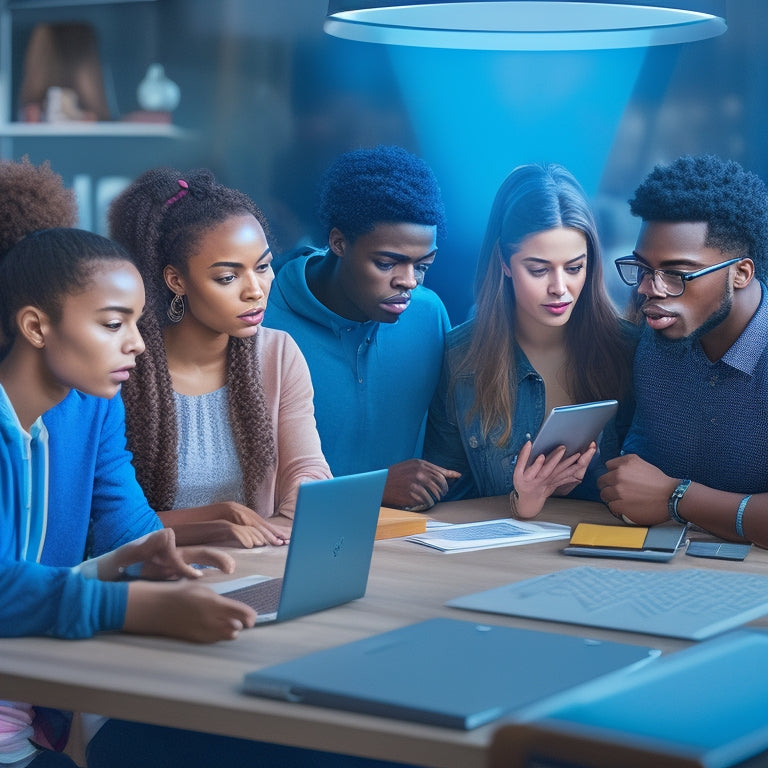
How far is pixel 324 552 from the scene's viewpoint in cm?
158

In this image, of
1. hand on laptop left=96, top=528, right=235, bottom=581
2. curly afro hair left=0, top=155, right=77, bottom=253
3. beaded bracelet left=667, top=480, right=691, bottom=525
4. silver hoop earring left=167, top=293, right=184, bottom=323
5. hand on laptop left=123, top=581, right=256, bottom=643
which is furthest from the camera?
silver hoop earring left=167, top=293, right=184, bottom=323

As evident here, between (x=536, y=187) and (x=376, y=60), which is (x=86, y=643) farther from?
(x=376, y=60)

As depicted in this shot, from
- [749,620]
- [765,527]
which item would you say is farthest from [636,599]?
[765,527]

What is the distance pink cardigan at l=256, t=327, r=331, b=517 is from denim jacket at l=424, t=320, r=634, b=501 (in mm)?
427

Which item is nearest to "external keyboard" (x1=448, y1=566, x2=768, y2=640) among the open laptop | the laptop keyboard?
the open laptop

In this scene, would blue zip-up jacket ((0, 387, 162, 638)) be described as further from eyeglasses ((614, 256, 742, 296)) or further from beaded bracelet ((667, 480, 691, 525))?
eyeglasses ((614, 256, 742, 296))


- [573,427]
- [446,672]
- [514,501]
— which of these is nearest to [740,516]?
[573,427]

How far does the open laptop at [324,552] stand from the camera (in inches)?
60.0

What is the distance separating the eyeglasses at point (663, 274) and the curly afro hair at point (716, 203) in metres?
0.07

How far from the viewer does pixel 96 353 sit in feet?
6.08

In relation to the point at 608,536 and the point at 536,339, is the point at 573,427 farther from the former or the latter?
the point at 536,339

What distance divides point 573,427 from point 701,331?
0.35 m

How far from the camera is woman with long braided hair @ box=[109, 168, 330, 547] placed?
2461mm

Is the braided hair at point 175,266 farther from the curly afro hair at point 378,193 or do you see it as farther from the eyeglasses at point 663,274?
the eyeglasses at point 663,274
